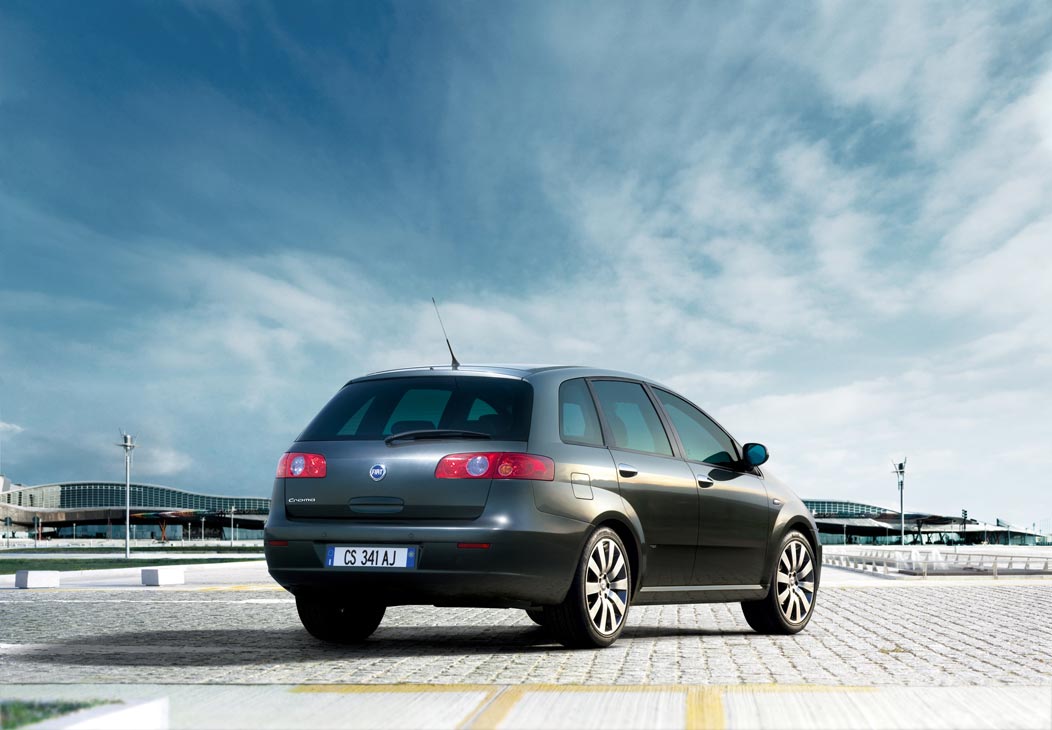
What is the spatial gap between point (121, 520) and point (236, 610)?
180 meters

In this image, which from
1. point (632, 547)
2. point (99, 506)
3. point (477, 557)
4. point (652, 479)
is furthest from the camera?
point (99, 506)

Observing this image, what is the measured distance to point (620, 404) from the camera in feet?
27.2

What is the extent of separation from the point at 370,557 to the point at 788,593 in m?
3.84

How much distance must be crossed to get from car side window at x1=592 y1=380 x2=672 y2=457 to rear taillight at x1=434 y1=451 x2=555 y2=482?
3.04 ft

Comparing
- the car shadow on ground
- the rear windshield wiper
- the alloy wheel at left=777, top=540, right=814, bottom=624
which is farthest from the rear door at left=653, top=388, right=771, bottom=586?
the rear windshield wiper

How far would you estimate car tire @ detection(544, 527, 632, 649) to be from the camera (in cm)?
732

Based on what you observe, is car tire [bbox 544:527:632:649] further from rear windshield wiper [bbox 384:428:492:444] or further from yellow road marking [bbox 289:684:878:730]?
yellow road marking [bbox 289:684:878:730]

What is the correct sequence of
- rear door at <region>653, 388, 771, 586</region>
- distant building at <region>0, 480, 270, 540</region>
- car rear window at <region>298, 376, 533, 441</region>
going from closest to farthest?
car rear window at <region>298, 376, 533, 441</region>
rear door at <region>653, 388, 771, 586</region>
distant building at <region>0, 480, 270, 540</region>

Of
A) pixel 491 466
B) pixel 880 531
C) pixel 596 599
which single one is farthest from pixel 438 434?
pixel 880 531

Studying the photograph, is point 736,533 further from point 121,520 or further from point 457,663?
point 121,520

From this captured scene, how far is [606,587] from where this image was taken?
298 inches

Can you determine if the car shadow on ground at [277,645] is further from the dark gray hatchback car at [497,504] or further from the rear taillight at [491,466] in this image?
the rear taillight at [491,466]

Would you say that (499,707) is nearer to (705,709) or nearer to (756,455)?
(705,709)

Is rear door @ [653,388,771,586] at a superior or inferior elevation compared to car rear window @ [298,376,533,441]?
inferior
